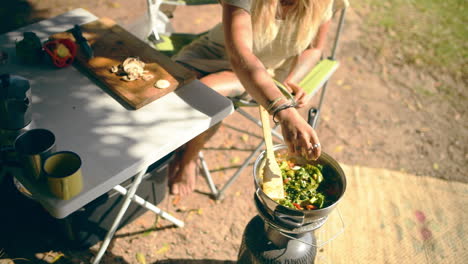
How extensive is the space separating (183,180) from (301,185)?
1.38 m

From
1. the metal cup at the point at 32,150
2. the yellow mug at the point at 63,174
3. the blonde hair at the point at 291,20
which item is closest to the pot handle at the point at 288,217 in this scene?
the yellow mug at the point at 63,174

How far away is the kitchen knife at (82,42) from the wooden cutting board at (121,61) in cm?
3

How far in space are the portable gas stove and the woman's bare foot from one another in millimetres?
924

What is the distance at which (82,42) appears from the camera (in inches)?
88.0

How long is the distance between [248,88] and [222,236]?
1.33 meters

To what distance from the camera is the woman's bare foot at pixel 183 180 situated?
10.2 feet

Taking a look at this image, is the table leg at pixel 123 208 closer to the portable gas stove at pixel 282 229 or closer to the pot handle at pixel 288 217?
the portable gas stove at pixel 282 229

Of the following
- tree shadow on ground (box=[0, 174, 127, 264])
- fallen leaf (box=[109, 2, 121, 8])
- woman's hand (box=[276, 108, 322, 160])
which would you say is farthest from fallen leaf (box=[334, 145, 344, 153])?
fallen leaf (box=[109, 2, 121, 8])

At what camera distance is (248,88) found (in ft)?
7.11

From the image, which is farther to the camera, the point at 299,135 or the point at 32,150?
the point at 299,135

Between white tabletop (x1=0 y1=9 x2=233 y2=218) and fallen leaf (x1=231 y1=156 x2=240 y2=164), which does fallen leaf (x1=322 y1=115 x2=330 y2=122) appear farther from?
white tabletop (x1=0 y1=9 x2=233 y2=218)

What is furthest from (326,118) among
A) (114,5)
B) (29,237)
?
(114,5)

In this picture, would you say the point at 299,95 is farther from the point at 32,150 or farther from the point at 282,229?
the point at 32,150

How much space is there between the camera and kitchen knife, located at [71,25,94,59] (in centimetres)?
219
